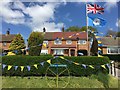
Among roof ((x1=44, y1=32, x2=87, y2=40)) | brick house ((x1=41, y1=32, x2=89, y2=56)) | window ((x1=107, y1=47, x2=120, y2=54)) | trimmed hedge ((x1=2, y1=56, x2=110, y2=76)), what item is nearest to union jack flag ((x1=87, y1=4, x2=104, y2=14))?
trimmed hedge ((x1=2, y1=56, x2=110, y2=76))

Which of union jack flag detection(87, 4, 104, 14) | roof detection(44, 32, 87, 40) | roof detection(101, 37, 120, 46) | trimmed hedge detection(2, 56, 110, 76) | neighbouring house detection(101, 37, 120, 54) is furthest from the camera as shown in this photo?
roof detection(44, 32, 87, 40)

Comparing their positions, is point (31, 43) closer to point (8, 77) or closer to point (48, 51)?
point (8, 77)

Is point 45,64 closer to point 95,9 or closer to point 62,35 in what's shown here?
point 95,9

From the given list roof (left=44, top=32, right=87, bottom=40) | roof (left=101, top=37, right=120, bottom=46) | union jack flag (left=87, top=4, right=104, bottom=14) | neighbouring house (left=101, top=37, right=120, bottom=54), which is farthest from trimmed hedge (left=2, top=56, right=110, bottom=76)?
roof (left=44, top=32, right=87, bottom=40)

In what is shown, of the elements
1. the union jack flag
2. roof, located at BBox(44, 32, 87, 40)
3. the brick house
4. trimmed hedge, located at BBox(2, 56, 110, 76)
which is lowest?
trimmed hedge, located at BBox(2, 56, 110, 76)

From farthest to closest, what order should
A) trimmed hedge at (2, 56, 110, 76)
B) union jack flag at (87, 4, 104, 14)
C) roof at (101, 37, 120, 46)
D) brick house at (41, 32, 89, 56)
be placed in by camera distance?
1. roof at (101, 37, 120, 46)
2. brick house at (41, 32, 89, 56)
3. union jack flag at (87, 4, 104, 14)
4. trimmed hedge at (2, 56, 110, 76)

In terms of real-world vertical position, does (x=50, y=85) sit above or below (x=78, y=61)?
below

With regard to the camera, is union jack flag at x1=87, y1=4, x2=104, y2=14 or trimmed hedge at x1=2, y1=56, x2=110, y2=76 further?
union jack flag at x1=87, y1=4, x2=104, y2=14

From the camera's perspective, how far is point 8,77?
13.4m

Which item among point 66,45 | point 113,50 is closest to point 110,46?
Answer: point 113,50

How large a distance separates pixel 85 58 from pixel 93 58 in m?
0.53

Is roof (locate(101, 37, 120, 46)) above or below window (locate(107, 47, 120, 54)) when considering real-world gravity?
above

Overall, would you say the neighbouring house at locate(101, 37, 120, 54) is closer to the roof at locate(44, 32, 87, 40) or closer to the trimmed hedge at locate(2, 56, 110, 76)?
the roof at locate(44, 32, 87, 40)

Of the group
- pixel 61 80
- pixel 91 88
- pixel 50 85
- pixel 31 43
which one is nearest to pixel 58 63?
pixel 61 80
